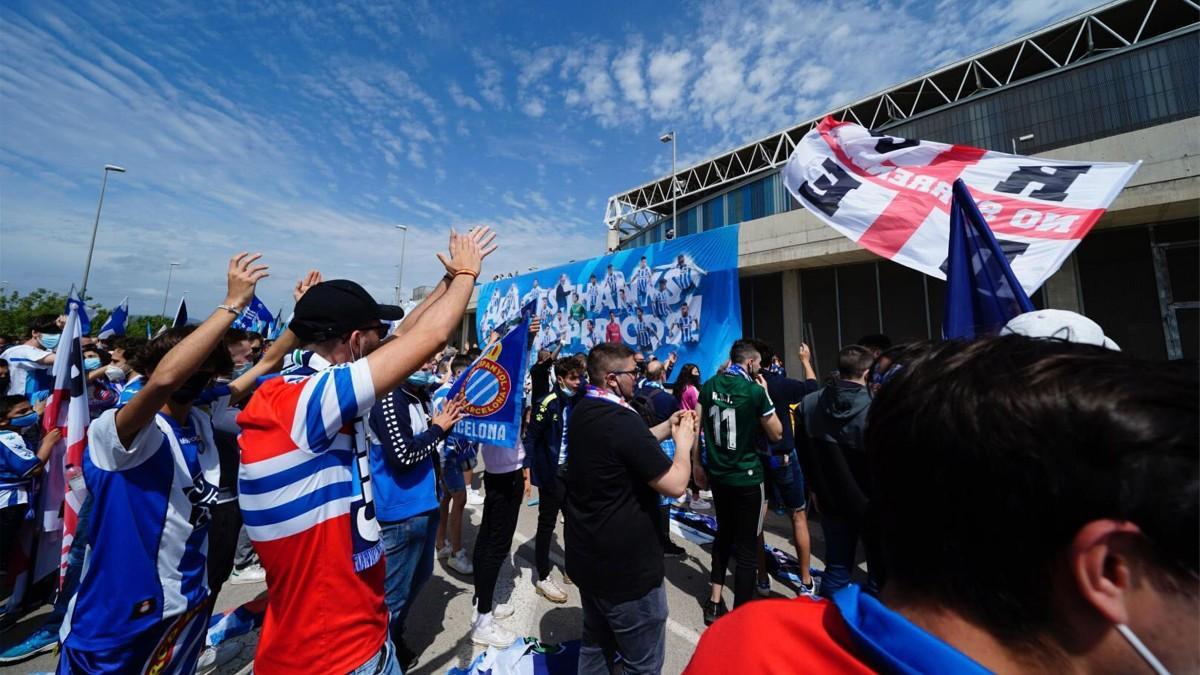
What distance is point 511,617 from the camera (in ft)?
12.9

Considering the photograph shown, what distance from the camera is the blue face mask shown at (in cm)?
391

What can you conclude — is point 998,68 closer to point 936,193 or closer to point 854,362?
point 936,193

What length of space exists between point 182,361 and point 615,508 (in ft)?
6.27

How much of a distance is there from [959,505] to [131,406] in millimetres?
2538

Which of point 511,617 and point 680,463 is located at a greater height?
point 680,463

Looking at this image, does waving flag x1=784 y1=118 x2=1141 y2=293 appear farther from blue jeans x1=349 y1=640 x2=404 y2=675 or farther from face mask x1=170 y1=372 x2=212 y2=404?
face mask x1=170 y1=372 x2=212 y2=404

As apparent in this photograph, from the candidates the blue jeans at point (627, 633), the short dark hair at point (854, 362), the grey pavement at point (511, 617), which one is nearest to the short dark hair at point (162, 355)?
the blue jeans at point (627, 633)

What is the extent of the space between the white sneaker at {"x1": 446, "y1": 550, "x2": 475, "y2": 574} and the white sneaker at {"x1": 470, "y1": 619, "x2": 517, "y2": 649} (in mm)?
1298

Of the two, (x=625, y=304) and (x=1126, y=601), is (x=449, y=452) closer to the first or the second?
(x=1126, y=601)

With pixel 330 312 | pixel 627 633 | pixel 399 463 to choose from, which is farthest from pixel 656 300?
pixel 330 312

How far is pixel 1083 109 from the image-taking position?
1753cm

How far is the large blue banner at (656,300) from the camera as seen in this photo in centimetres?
1061

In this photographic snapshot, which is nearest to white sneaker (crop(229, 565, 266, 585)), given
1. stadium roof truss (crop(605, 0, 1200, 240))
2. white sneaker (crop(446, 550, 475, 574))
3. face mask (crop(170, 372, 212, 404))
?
white sneaker (crop(446, 550, 475, 574))

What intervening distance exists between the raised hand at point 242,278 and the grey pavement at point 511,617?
2.76m
